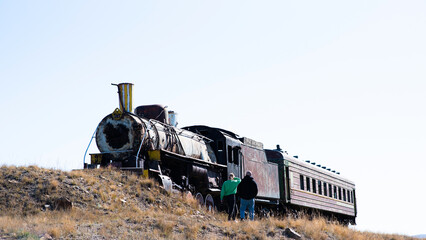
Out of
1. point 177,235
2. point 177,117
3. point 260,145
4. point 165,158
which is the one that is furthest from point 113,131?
point 260,145

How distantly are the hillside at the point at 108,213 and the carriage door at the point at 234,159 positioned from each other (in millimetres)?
3302

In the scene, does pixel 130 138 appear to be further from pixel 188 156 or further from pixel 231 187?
pixel 231 187

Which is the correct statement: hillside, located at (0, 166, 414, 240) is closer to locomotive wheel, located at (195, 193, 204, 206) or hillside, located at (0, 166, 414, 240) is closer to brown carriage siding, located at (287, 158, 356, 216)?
locomotive wheel, located at (195, 193, 204, 206)

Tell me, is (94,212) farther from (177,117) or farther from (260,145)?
(260,145)

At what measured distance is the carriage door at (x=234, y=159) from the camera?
1780 centimetres

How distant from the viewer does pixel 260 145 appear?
20.8 m

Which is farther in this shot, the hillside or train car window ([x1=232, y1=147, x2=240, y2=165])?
train car window ([x1=232, y1=147, x2=240, y2=165])

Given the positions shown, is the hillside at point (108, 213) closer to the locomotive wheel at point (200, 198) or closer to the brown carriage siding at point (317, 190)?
the locomotive wheel at point (200, 198)

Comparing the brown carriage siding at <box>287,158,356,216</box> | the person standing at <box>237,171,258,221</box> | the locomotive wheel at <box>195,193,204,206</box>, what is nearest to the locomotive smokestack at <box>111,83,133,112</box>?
the locomotive wheel at <box>195,193,204,206</box>

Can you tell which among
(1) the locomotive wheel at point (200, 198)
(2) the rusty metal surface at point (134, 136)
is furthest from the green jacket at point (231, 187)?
(2) the rusty metal surface at point (134, 136)

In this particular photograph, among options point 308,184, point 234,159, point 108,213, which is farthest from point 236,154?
point 308,184

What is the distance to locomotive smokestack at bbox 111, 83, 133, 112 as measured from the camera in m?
15.4

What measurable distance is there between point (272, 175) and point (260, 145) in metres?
1.34

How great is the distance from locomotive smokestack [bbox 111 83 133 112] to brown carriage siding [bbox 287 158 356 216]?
957cm
